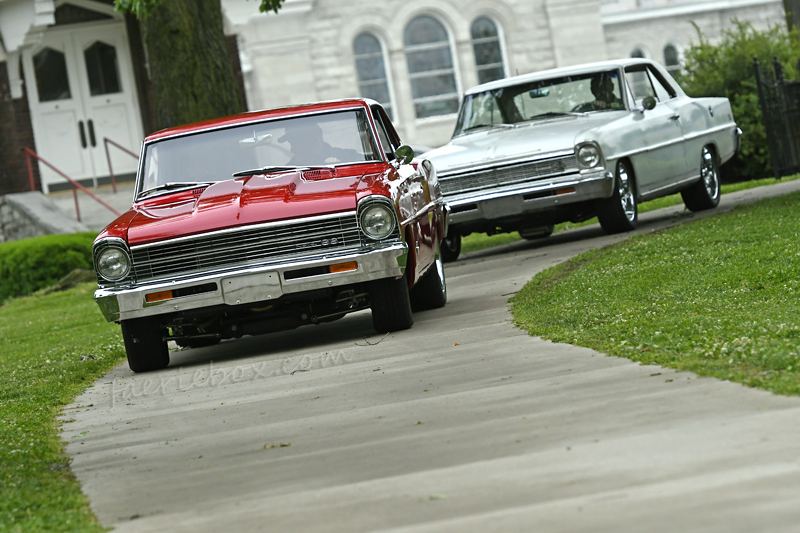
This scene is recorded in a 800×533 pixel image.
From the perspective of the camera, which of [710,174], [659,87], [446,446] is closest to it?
[446,446]

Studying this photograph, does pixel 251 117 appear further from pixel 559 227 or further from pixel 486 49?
pixel 486 49

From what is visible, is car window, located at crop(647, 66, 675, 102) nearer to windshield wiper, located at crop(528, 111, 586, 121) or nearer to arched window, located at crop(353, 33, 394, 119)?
windshield wiper, located at crop(528, 111, 586, 121)

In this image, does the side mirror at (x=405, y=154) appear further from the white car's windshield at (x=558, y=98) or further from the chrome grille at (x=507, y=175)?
the white car's windshield at (x=558, y=98)

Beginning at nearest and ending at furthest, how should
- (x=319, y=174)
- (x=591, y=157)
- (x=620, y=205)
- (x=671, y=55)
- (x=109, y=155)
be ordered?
1. (x=319, y=174)
2. (x=591, y=157)
3. (x=620, y=205)
4. (x=109, y=155)
5. (x=671, y=55)

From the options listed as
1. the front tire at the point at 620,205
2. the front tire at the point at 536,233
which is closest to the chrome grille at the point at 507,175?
the front tire at the point at 620,205

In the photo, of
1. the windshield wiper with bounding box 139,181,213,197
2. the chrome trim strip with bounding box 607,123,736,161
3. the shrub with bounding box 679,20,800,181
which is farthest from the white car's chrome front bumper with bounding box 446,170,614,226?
the shrub with bounding box 679,20,800,181

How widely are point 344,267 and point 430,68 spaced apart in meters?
23.1

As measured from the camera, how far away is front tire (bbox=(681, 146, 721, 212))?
14711 mm

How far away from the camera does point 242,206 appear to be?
7.63 m

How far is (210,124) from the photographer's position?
8.98 metres

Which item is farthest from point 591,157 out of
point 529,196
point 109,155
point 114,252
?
point 109,155

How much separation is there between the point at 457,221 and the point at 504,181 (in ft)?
2.25

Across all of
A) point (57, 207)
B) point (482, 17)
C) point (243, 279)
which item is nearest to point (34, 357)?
point (243, 279)

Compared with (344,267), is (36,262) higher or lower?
higher
